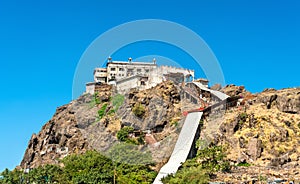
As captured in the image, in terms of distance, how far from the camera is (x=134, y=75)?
63.0 m

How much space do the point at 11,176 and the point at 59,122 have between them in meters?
14.2

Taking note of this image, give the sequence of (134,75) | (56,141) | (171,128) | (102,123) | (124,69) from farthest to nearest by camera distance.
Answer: (124,69), (134,75), (56,141), (102,123), (171,128)

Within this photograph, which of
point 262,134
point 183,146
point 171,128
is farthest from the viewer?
point 171,128

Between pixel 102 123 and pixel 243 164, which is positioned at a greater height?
pixel 102 123

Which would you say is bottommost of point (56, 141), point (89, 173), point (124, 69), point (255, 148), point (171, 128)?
point (89, 173)

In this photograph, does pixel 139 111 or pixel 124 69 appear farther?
pixel 124 69

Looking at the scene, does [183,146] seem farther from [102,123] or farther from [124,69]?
[124,69]

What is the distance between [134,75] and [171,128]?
14.9 metres

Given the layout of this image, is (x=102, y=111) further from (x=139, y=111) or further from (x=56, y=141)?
(x=56, y=141)

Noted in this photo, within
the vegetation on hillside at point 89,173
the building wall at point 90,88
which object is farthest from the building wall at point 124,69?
the vegetation on hillside at point 89,173

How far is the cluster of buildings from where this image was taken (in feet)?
206

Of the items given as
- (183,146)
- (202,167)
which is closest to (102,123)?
(183,146)

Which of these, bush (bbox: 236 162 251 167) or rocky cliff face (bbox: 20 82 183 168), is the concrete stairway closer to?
rocky cliff face (bbox: 20 82 183 168)

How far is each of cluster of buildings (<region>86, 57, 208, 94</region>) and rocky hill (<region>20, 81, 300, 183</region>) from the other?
1997mm
